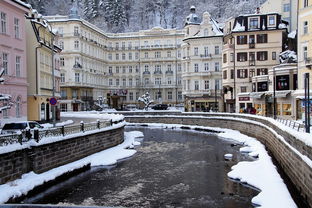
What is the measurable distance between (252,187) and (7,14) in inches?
945

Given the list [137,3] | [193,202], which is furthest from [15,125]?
[137,3]

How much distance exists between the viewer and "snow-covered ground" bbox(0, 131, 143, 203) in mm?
17356

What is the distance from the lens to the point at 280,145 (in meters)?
25.3

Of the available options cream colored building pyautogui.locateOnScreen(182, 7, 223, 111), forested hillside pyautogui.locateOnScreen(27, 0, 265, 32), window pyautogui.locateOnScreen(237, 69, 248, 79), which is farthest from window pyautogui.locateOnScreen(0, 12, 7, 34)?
forested hillside pyautogui.locateOnScreen(27, 0, 265, 32)

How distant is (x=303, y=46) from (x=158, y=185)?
28046 millimetres

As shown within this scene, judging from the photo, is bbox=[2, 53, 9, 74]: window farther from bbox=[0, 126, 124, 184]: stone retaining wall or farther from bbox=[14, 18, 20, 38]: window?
bbox=[0, 126, 124, 184]: stone retaining wall

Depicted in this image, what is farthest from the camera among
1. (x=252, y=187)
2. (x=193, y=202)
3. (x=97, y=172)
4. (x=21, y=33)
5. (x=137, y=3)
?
(x=137, y=3)

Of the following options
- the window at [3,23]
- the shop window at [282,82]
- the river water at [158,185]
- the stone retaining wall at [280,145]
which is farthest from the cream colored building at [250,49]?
the window at [3,23]

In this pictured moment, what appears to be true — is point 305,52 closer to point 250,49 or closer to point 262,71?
point 262,71

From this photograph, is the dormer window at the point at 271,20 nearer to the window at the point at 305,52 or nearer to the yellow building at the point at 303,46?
the yellow building at the point at 303,46

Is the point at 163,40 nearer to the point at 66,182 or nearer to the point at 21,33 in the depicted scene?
the point at 21,33

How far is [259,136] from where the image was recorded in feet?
125

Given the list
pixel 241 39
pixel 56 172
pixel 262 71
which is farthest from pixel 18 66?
pixel 262 71

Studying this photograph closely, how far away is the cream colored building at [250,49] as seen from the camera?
57750 millimetres
